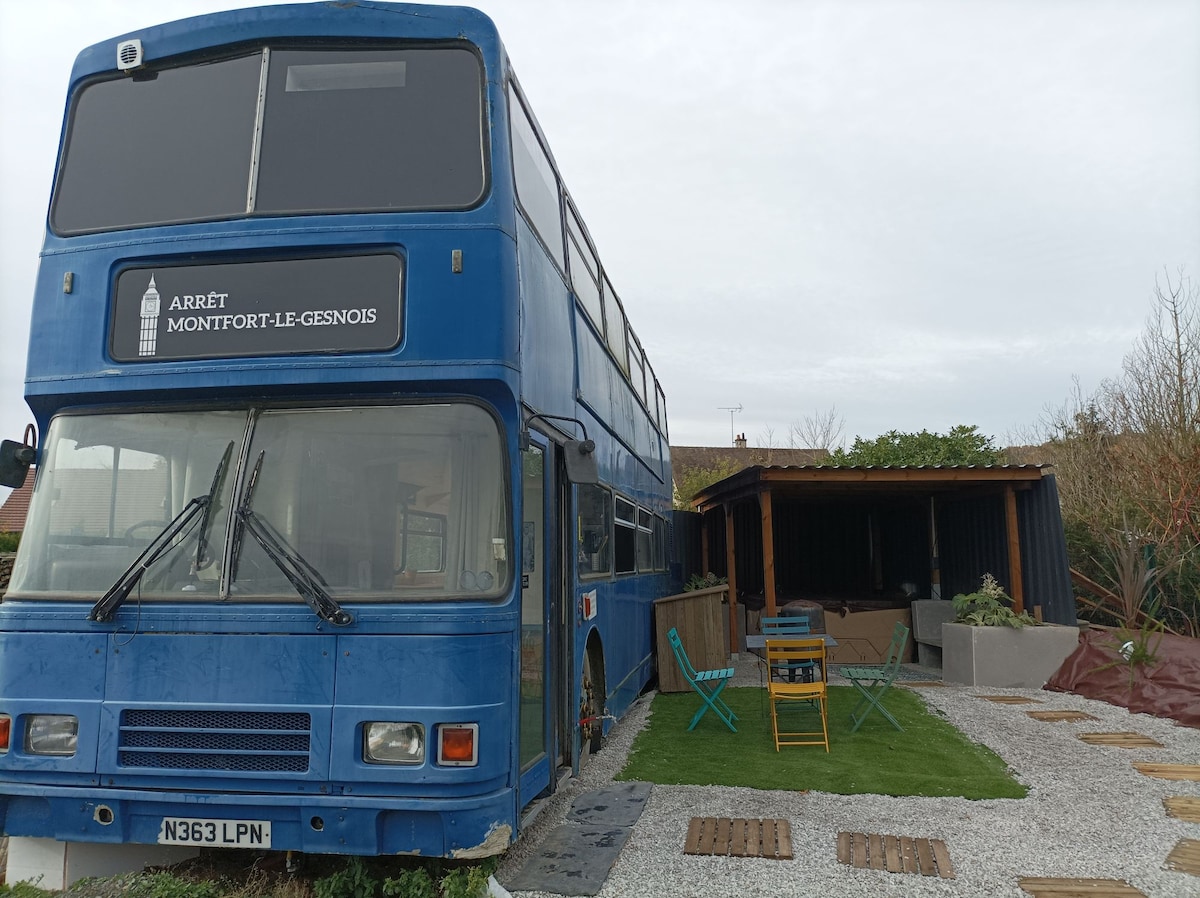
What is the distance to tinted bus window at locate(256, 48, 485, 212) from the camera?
466cm

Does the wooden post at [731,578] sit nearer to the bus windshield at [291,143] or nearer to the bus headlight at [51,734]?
the bus windshield at [291,143]

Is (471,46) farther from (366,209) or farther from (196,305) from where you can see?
(196,305)

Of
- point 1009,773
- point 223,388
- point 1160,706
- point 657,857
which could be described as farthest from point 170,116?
point 1160,706

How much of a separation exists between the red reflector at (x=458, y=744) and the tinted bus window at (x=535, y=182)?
280 cm

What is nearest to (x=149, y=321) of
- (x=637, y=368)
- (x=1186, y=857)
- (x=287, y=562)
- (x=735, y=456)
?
(x=287, y=562)

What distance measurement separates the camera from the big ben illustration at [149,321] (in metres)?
4.55

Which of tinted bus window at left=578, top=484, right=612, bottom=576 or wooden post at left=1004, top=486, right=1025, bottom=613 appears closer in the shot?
tinted bus window at left=578, top=484, right=612, bottom=576

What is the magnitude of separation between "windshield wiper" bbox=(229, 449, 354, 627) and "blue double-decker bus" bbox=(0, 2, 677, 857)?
1 centimetres

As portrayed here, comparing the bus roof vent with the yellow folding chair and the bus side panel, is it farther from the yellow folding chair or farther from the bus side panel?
the yellow folding chair

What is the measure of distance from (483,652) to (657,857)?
6.42 feet

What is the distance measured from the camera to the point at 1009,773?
23.7ft

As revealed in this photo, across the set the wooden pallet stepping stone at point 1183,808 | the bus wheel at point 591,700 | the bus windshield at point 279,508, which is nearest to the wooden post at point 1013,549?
the wooden pallet stepping stone at point 1183,808

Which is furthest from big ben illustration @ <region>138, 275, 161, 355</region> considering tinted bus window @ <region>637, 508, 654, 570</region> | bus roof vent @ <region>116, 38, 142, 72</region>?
tinted bus window @ <region>637, 508, 654, 570</region>

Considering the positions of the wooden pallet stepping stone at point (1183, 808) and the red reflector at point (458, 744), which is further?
the wooden pallet stepping stone at point (1183, 808)
